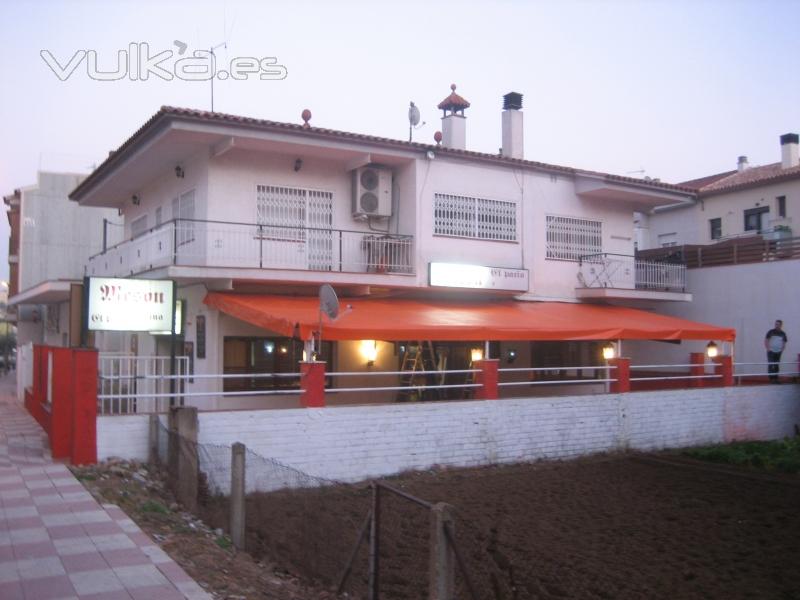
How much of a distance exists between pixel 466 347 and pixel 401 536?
11.0m

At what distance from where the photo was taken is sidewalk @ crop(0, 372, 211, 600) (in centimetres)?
669

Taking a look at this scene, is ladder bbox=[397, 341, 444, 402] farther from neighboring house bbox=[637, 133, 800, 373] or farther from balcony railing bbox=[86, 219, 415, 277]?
neighboring house bbox=[637, 133, 800, 373]

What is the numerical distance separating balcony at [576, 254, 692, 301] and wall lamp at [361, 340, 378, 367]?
670 cm

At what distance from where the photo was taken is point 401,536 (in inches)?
381

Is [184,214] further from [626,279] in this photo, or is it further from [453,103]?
[626,279]

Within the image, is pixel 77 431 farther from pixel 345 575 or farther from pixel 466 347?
pixel 466 347

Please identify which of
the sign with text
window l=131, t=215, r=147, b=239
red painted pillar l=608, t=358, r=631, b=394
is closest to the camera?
the sign with text

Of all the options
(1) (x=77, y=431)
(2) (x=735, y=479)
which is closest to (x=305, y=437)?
(1) (x=77, y=431)

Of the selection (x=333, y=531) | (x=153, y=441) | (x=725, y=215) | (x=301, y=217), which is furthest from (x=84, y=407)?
(x=725, y=215)

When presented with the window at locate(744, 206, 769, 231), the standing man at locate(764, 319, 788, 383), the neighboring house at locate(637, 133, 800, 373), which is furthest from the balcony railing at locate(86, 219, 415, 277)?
the window at locate(744, 206, 769, 231)

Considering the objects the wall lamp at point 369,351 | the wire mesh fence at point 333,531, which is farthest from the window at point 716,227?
the wire mesh fence at point 333,531

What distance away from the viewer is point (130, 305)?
42.2ft

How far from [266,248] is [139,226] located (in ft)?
21.4

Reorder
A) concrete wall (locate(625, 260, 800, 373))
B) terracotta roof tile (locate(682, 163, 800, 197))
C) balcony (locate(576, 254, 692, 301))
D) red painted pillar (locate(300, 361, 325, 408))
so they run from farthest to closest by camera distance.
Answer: terracotta roof tile (locate(682, 163, 800, 197)) < concrete wall (locate(625, 260, 800, 373)) < balcony (locate(576, 254, 692, 301)) < red painted pillar (locate(300, 361, 325, 408))
